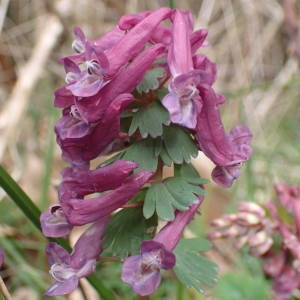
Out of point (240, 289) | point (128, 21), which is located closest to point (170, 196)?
point (128, 21)

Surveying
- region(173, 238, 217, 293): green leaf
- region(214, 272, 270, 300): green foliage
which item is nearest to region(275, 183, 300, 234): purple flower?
region(214, 272, 270, 300): green foliage

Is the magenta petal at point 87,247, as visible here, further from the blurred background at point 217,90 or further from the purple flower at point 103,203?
the blurred background at point 217,90

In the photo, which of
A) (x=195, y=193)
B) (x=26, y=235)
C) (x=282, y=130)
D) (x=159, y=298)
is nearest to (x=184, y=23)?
(x=195, y=193)

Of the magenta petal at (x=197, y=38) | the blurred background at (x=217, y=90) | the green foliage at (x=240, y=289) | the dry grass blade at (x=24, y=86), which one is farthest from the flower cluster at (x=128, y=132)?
the dry grass blade at (x=24, y=86)

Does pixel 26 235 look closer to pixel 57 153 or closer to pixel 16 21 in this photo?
pixel 57 153

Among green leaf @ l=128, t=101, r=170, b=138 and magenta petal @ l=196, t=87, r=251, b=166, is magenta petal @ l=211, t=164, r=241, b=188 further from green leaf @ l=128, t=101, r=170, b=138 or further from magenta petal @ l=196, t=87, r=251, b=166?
green leaf @ l=128, t=101, r=170, b=138
